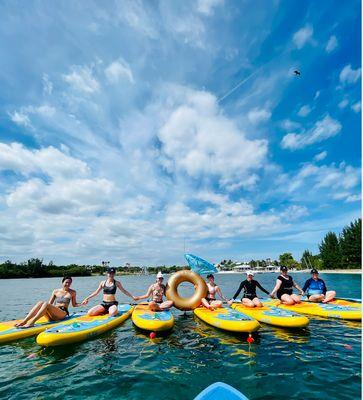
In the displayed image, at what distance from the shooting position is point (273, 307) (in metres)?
10.4

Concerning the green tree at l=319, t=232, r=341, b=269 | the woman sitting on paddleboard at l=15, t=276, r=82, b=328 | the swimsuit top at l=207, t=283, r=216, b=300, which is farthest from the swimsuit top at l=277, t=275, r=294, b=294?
the green tree at l=319, t=232, r=341, b=269

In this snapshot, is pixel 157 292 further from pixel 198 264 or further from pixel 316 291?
pixel 316 291

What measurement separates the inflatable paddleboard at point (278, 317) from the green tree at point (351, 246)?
6880 cm

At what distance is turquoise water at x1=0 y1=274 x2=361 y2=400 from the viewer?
16.6 ft

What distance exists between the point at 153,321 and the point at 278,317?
4051 mm

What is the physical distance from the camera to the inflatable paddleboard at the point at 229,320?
26.1ft

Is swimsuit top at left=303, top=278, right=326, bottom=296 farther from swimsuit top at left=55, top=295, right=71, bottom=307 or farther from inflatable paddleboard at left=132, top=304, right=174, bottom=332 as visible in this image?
swimsuit top at left=55, top=295, right=71, bottom=307

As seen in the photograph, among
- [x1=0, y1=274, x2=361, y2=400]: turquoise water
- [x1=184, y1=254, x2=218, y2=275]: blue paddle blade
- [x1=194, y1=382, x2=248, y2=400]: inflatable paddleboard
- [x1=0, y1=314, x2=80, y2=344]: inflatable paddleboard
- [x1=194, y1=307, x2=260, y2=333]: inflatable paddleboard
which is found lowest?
[x1=0, y1=274, x2=361, y2=400]: turquoise water

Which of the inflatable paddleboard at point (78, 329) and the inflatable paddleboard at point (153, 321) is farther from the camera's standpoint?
the inflatable paddleboard at point (153, 321)

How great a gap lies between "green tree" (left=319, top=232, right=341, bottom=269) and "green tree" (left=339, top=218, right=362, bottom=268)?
3.24 meters

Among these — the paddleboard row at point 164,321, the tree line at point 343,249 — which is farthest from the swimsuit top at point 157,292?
the tree line at point 343,249

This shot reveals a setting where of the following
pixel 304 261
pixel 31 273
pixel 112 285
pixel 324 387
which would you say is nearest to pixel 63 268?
pixel 31 273

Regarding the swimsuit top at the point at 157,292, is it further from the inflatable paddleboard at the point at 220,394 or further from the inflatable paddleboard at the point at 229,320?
the inflatable paddleboard at the point at 220,394

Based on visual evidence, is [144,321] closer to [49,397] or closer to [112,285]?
[112,285]
